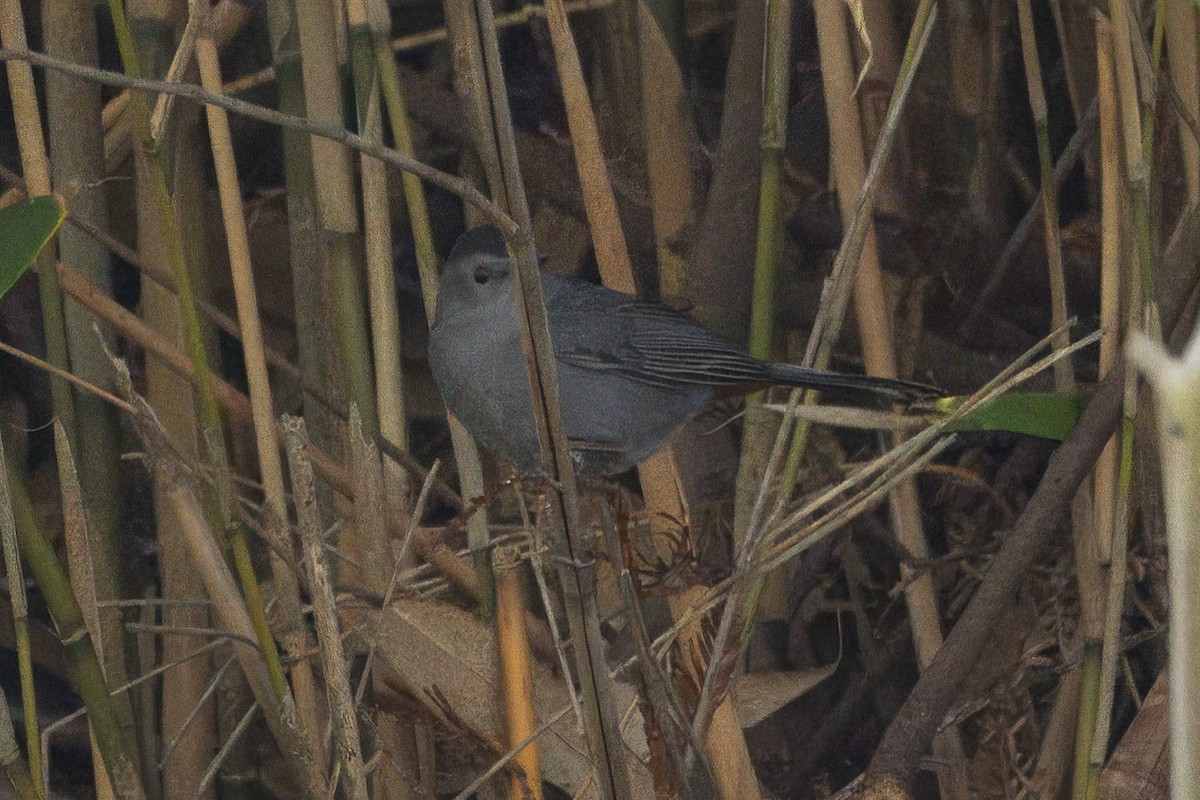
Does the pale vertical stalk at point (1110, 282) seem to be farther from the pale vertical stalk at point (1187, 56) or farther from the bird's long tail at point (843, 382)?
the bird's long tail at point (843, 382)

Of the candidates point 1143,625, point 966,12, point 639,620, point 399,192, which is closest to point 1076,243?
point 966,12

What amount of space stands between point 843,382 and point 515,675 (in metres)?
0.48

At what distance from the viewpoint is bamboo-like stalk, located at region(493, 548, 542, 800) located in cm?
135

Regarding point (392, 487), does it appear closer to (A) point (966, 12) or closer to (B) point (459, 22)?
(B) point (459, 22)

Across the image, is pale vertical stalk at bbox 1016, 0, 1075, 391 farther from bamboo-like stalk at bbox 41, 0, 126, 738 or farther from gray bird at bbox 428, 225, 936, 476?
bamboo-like stalk at bbox 41, 0, 126, 738

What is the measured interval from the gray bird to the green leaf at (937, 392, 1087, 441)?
4.2 inches

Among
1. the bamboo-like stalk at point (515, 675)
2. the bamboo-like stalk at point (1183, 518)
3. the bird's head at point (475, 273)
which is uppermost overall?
the bamboo-like stalk at point (1183, 518)

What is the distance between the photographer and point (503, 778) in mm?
1395

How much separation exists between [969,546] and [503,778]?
0.75 meters

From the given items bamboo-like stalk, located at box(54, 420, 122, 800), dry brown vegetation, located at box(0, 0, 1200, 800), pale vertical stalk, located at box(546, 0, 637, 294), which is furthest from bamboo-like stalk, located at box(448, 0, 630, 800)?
bamboo-like stalk, located at box(54, 420, 122, 800)

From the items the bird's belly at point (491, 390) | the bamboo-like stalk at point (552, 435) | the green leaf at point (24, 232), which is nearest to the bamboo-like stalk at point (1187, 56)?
the bird's belly at point (491, 390)

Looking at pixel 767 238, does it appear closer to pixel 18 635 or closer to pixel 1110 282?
pixel 1110 282

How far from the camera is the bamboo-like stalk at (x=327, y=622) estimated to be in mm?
1096

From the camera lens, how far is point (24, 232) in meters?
0.98
